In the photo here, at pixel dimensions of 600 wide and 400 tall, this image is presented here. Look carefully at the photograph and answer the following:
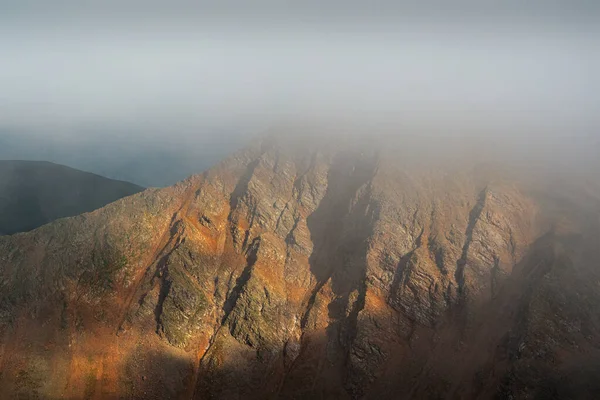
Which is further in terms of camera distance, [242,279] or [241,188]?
[241,188]

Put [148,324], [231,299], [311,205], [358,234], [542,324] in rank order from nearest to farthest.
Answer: [542,324]
[148,324]
[231,299]
[358,234]
[311,205]

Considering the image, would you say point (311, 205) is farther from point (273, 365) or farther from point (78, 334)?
point (78, 334)

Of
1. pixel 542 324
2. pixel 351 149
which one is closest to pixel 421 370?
pixel 542 324

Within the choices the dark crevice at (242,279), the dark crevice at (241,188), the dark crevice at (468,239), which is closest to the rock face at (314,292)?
the dark crevice at (468,239)

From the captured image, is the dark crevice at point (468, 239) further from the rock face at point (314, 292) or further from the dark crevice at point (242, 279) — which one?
the dark crevice at point (242, 279)

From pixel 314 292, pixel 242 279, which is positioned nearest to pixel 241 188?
pixel 242 279

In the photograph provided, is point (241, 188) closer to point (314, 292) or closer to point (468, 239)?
point (314, 292)

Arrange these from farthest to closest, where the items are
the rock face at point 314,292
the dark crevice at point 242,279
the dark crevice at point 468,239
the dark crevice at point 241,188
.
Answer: the dark crevice at point 241,188 → the dark crevice at point 242,279 → the dark crevice at point 468,239 → the rock face at point 314,292

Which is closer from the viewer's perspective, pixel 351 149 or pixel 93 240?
pixel 93 240
